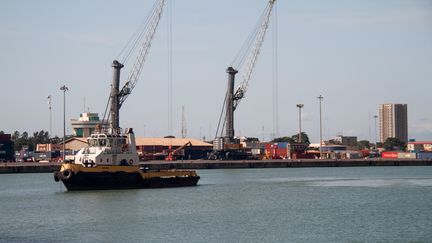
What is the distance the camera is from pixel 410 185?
87500mm

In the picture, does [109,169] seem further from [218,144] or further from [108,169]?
[218,144]

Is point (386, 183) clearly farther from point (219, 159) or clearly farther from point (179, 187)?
point (219, 159)

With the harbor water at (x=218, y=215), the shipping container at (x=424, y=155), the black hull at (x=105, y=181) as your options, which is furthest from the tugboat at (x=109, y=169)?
the shipping container at (x=424, y=155)

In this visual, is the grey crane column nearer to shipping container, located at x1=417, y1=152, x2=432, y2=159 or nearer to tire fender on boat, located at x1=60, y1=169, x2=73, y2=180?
shipping container, located at x1=417, y1=152, x2=432, y2=159

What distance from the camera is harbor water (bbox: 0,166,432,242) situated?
145ft

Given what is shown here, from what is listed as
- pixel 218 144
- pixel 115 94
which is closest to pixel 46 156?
pixel 218 144

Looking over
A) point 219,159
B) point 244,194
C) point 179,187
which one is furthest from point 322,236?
point 219,159

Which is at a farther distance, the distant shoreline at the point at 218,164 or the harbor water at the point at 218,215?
the distant shoreline at the point at 218,164

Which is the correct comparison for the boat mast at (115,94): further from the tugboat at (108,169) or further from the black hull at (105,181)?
the black hull at (105,181)

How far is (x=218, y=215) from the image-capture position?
2136 inches

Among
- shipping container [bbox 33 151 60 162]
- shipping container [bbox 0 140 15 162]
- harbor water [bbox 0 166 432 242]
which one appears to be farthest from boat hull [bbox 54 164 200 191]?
shipping container [bbox 33 151 60 162]

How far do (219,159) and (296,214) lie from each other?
11090cm

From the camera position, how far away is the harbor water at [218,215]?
145ft

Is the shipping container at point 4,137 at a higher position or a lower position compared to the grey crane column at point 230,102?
lower
